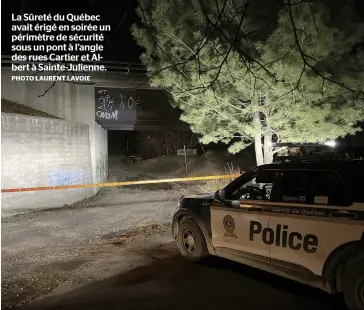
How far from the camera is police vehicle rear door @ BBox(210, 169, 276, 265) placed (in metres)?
4.71

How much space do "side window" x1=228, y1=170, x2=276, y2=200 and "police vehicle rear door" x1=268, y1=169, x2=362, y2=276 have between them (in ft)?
0.71

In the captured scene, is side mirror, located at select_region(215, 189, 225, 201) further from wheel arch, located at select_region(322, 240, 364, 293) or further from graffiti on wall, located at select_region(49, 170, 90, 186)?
graffiti on wall, located at select_region(49, 170, 90, 186)

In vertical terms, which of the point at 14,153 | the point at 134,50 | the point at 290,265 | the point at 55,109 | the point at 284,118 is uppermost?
the point at 134,50

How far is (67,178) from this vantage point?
43.1 feet

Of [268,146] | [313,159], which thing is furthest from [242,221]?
[268,146]

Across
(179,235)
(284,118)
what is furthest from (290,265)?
(284,118)

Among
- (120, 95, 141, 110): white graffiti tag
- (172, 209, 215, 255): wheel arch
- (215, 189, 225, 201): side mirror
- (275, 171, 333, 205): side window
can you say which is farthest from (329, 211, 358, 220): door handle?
(120, 95, 141, 110): white graffiti tag

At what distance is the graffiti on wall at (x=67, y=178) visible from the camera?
12.4 meters

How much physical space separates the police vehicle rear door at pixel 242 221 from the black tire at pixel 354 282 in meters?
0.96

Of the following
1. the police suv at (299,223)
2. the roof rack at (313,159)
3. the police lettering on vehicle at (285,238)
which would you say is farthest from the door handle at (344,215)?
the roof rack at (313,159)

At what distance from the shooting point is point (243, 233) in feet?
16.1

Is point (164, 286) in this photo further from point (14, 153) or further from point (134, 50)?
point (134, 50)

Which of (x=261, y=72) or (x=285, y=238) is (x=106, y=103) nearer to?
(x=261, y=72)

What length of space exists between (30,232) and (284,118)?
7.19m
